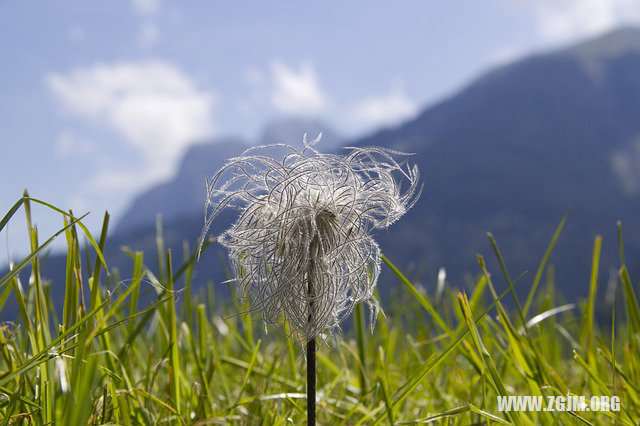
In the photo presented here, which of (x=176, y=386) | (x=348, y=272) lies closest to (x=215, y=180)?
(x=348, y=272)

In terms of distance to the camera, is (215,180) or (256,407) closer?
(215,180)

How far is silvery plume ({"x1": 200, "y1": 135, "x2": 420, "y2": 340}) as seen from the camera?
1.77 m

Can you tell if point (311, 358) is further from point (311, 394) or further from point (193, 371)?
point (193, 371)

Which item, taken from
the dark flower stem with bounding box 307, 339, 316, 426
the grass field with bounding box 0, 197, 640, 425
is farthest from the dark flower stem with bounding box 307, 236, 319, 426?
the grass field with bounding box 0, 197, 640, 425

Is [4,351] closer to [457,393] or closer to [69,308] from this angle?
[69,308]

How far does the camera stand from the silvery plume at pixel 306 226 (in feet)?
5.82

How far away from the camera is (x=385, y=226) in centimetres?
192

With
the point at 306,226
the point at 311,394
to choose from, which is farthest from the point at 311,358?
the point at 306,226

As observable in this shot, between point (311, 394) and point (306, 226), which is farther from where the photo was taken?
point (306, 226)

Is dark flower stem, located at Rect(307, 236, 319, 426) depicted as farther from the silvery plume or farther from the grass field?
the grass field

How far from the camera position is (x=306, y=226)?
5.74 feet

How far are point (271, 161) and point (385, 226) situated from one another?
17.5 inches

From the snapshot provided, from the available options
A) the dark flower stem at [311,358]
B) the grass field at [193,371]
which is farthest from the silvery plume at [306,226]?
the grass field at [193,371]

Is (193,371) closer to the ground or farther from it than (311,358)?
closer to the ground
